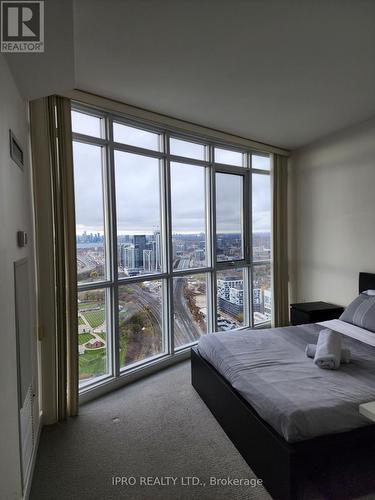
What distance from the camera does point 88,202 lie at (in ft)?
9.78

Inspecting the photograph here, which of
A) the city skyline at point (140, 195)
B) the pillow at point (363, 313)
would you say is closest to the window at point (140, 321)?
the city skyline at point (140, 195)

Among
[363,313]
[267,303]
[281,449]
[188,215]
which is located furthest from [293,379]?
[267,303]

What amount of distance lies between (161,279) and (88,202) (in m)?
1.25

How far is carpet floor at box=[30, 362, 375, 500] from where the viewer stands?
6.12ft

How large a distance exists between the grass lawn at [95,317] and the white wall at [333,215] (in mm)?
Answer: 3108

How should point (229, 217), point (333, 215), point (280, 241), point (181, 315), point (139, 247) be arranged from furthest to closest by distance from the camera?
point (280, 241) < point (229, 217) < point (333, 215) < point (181, 315) < point (139, 247)

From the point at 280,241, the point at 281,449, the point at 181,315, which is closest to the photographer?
the point at 281,449

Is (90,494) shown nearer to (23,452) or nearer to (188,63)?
(23,452)

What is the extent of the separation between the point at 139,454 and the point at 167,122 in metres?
3.13

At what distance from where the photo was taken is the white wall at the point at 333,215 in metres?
3.67

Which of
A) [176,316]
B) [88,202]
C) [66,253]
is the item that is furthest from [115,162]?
[176,316]

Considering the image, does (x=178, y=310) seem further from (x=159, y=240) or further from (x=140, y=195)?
(x=140, y=195)

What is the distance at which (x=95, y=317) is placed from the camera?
10.1ft

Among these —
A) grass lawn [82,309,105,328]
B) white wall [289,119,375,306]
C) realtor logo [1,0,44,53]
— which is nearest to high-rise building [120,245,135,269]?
grass lawn [82,309,105,328]
